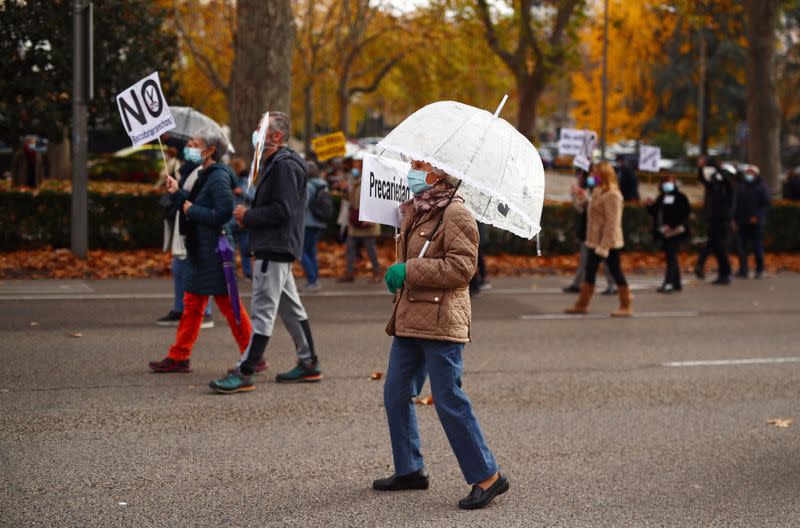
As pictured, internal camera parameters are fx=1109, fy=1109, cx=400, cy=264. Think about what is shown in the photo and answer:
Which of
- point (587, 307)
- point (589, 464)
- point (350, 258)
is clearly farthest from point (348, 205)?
point (589, 464)

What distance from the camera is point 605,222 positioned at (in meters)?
12.5

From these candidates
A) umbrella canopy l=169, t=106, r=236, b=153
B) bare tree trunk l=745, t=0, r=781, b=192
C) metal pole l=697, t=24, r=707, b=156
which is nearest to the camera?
umbrella canopy l=169, t=106, r=236, b=153

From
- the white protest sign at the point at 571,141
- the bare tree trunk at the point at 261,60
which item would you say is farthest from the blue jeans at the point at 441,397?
the bare tree trunk at the point at 261,60

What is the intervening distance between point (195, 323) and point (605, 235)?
5.80 metres

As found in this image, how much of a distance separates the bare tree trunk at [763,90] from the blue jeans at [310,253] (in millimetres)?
13757

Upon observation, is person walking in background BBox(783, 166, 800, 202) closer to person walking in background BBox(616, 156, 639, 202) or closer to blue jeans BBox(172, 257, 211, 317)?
person walking in background BBox(616, 156, 639, 202)

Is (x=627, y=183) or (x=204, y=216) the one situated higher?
(x=627, y=183)

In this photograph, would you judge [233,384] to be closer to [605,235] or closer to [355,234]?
[605,235]

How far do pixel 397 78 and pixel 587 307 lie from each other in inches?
1179

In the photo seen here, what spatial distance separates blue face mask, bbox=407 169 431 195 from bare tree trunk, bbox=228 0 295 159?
39.8ft

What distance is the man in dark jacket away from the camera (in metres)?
7.53

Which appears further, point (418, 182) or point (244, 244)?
point (244, 244)

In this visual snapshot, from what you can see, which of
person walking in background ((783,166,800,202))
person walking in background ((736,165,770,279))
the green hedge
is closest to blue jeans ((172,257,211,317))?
the green hedge

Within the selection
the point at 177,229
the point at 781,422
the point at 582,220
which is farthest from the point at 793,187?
the point at 781,422
